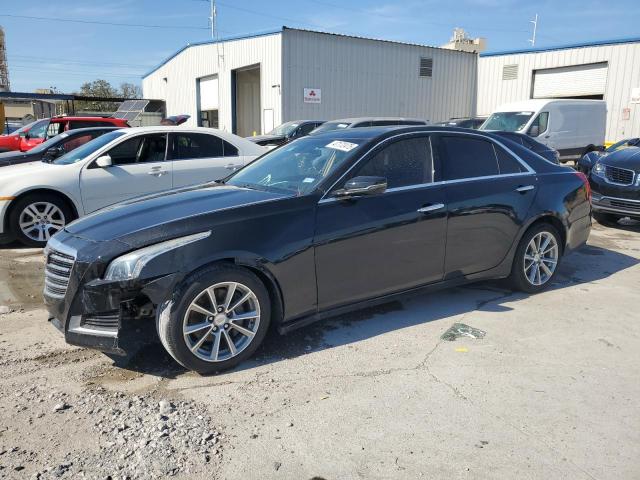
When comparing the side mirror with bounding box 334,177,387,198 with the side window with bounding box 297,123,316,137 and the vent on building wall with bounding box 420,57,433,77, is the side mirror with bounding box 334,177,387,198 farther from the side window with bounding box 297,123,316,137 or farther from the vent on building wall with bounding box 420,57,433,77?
the vent on building wall with bounding box 420,57,433,77

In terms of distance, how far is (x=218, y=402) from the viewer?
3258mm

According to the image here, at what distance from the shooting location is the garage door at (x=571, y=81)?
23.0 m

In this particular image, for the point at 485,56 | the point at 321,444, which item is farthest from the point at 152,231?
the point at 485,56

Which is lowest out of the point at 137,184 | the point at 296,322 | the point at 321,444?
the point at 321,444

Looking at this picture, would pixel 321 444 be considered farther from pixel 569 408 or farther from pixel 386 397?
pixel 569 408

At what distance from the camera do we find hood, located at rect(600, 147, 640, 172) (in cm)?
836

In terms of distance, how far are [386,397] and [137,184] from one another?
532 centimetres

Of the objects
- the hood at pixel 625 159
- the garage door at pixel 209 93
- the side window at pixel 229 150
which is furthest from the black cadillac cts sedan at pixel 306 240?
the garage door at pixel 209 93

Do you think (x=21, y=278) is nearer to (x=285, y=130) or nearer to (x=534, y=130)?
(x=285, y=130)

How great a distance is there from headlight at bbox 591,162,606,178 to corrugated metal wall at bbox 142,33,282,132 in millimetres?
14731

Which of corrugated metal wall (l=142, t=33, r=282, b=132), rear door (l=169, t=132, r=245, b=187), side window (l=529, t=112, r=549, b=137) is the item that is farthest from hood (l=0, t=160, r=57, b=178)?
corrugated metal wall (l=142, t=33, r=282, b=132)

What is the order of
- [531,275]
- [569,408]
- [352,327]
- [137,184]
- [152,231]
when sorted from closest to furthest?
[569,408]
[152,231]
[352,327]
[531,275]
[137,184]

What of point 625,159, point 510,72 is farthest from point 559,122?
point 510,72

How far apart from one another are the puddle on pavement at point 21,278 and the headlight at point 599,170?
832 centimetres
